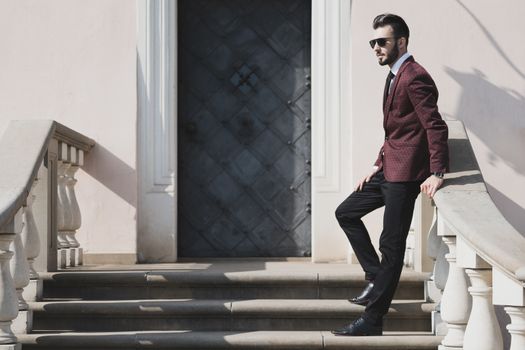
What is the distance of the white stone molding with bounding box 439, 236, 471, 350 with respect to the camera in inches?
216

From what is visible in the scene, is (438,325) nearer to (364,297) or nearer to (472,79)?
(364,297)

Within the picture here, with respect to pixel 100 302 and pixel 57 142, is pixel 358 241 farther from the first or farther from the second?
Answer: pixel 57 142

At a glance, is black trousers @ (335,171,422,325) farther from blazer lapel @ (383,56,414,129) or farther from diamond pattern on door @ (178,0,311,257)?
diamond pattern on door @ (178,0,311,257)

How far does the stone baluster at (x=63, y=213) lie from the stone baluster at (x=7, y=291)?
1789mm

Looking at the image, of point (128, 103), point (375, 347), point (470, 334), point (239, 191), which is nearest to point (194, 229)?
point (239, 191)

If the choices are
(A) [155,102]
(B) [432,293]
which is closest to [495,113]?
(B) [432,293]

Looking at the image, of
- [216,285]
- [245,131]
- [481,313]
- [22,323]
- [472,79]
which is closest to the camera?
[481,313]

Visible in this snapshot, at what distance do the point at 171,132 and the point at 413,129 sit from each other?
3047 mm

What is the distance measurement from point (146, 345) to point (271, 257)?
2768 mm

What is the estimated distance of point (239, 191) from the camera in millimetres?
8672

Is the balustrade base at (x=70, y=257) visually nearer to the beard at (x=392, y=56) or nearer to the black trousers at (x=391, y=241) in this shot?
the black trousers at (x=391, y=241)

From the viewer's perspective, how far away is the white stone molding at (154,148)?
27.1 ft

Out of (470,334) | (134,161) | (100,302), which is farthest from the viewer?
(134,161)

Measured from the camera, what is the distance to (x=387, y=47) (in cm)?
578
